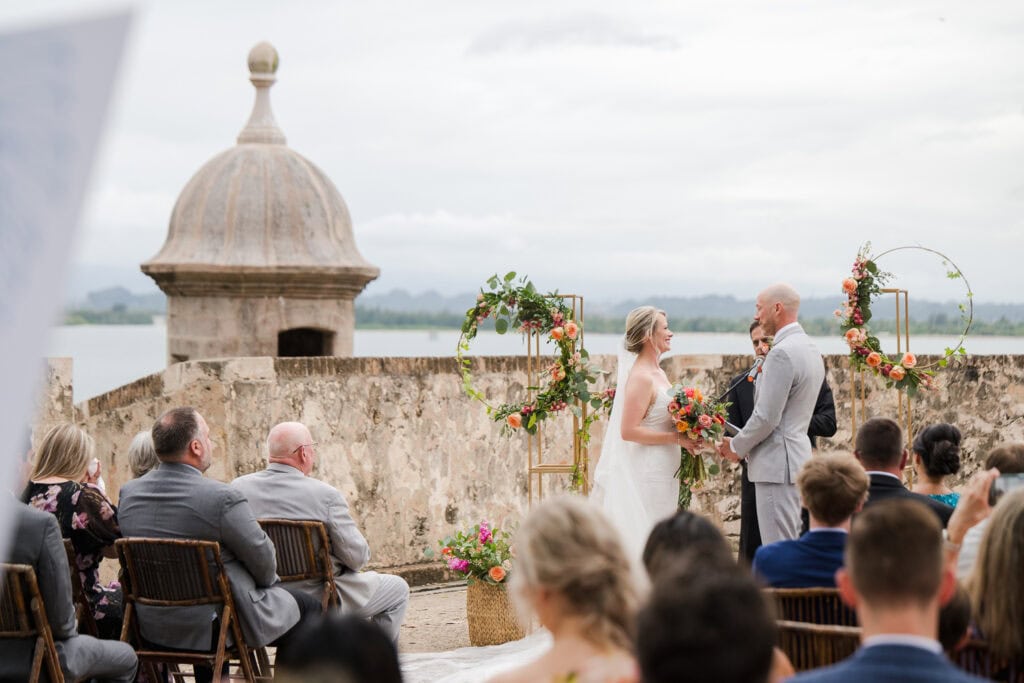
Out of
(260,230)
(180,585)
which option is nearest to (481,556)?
(180,585)

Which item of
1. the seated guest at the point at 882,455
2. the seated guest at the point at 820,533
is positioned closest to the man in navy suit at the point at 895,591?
the seated guest at the point at 820,533

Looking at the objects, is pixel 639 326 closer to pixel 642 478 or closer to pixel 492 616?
pixel 642 478

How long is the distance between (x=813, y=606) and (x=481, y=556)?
11.6ft

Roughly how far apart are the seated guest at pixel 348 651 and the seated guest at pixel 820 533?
195 cm

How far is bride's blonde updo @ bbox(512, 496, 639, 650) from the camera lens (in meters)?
2.48

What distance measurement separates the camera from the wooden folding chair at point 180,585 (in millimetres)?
4359

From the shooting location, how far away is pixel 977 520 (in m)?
3.79

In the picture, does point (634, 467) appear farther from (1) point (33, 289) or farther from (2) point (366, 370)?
(1) point (33, 289)

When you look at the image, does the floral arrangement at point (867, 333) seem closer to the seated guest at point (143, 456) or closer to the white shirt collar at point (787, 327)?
the white shirt collar at point (787, 327)

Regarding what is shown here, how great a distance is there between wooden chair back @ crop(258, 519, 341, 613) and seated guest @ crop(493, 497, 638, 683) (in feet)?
8.55

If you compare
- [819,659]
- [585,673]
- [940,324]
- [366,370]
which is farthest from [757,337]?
[585,673]

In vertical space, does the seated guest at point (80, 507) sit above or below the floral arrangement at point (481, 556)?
above

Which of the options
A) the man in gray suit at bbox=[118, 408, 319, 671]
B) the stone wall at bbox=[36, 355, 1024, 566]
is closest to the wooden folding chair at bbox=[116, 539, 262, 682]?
the man in gray suit at bbox=[118, 408, 319, 671]

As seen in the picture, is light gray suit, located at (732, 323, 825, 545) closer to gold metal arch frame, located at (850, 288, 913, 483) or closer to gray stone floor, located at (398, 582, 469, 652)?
gold metal arch frame, located at (850, 288, 913, 483)
